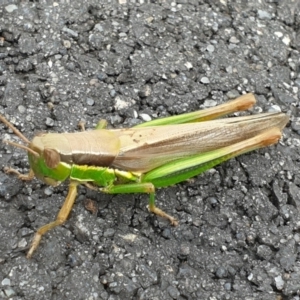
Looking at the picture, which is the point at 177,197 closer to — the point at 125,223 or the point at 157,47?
the point at 125,223

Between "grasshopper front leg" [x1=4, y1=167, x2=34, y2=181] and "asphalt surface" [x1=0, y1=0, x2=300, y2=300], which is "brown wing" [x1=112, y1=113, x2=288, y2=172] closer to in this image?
"asphalt surface" [x1=0, y1=0, x2=300, y2=300]

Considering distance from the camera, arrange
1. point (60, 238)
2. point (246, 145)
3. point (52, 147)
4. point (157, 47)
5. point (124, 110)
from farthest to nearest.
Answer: point (157, 47) < point (124, 110) < point (246, 145) < point (60, 238) < point (52, 147)

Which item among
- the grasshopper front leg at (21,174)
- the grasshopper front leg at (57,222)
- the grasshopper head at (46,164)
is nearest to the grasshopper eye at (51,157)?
the grasshopper head at (46,164)

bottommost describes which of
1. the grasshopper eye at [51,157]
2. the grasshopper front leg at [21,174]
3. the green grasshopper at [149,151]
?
the grasshopper front leg at [21,174]

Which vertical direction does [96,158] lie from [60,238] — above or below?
above

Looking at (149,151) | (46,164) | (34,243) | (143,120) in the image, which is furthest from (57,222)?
(143,120)

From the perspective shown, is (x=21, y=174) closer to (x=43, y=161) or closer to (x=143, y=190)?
(x=43, y=161)

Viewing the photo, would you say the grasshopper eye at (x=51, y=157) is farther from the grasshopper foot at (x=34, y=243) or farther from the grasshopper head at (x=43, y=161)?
the grasshopper foot at (x=34, y=243)

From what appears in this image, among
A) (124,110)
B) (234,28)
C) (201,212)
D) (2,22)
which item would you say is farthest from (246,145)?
(2,22)
